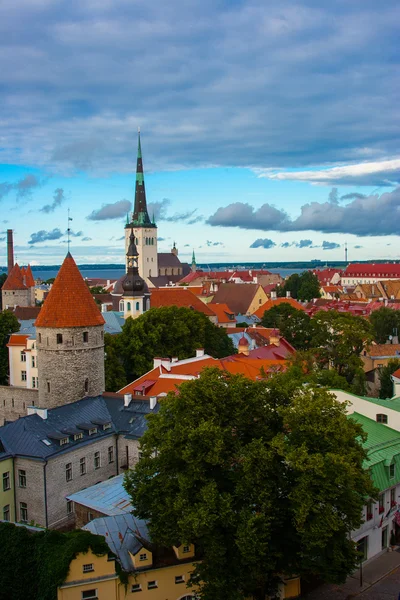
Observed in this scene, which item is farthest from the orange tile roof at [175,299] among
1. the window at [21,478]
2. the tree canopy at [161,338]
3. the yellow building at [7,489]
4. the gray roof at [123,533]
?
the gray roof at [123,533]

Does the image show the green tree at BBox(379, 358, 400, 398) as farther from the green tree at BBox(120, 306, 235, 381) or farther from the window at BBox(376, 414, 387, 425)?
the window at BBox(376, 414, 387, 425)

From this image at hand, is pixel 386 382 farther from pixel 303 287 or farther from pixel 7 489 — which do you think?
pixel 303 287

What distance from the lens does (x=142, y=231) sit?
5251 inches

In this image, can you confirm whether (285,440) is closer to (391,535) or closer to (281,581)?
(281,581)

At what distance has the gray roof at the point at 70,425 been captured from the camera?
29.2m

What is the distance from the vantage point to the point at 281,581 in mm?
21641

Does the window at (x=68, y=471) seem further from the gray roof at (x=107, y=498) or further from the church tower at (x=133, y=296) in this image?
the church tower at (x=133, y=296)

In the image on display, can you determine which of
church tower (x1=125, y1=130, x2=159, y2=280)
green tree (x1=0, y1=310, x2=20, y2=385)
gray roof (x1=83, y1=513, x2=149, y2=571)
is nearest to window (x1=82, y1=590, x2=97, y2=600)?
gray roof (x1=83, y1=513, x2=149, y2=571)

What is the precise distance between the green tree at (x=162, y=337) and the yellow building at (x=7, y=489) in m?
19.3

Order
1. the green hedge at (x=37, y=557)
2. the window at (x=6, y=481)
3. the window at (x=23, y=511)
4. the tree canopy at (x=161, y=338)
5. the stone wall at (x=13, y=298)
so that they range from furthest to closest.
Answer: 1. the stone wall at (x=13, y=298)
2. the tree canopy at (x=161, y=338)
3. the window at (x=23, y=511)
4. the window at (x=6, y=481)
5. the green hedge at (x=37, y=557)

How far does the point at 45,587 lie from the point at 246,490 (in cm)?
691

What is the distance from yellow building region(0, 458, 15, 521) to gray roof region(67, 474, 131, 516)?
156 inches

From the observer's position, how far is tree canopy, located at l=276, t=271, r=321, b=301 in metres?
125

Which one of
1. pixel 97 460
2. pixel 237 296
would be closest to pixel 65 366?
pixel 97 460
